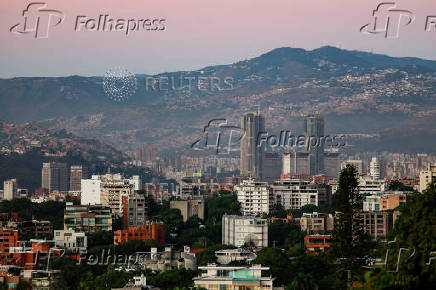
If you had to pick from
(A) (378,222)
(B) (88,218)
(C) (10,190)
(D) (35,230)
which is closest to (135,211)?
(B) (88,218)

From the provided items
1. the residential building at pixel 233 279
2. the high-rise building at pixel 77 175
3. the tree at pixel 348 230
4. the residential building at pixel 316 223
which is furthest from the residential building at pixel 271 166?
the tree at pixel 348 230

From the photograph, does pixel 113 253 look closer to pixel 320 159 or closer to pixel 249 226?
pixel 249 226

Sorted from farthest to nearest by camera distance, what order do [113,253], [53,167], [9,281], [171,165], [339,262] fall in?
[171,165] < [53,167] < [113,253] < [9,281] < [339,262]

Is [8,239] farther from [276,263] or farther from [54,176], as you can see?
[54,176]

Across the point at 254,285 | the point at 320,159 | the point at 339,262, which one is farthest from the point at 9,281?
the point at 320,159

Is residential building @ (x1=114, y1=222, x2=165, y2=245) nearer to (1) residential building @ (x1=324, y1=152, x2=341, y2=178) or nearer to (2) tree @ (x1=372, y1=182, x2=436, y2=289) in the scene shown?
(2) tree @ (x1=372, y1=182, x2=436, y2=289)

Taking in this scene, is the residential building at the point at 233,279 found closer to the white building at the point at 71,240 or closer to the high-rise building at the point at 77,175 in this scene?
the white building at the point at 71,240
